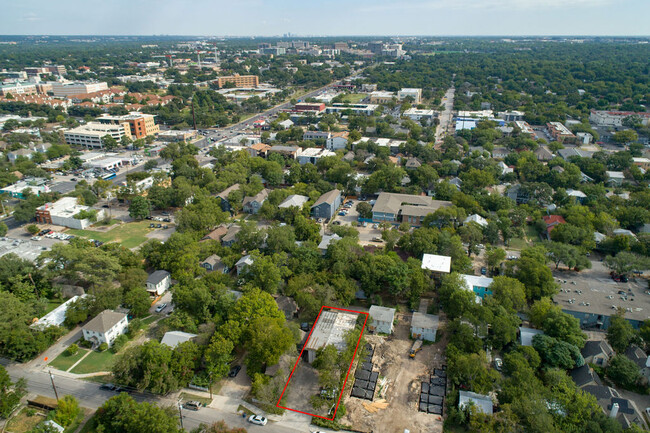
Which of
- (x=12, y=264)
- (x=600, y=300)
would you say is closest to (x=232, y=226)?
(x=12, y=264)

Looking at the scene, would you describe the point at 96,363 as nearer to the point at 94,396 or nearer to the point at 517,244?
the point at 94,396

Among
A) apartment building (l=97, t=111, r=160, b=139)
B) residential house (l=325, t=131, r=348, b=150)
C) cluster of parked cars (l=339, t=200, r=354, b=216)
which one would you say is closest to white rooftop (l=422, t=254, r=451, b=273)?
cluster of parked cars (l=339, t=200, r=354, b=216)

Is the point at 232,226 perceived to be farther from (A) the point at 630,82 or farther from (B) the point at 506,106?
(A) the point at 630,82

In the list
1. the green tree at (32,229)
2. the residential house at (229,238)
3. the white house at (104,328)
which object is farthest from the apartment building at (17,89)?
the white house at (104,328)

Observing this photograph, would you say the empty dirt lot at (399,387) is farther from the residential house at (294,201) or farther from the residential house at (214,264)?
the residential house at (294,201)

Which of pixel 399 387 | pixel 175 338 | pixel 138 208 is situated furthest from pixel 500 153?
pixel 175 338

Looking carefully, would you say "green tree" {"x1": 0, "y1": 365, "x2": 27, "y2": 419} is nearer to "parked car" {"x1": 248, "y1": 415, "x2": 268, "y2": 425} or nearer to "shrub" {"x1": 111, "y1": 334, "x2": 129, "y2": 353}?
"shrub" {"x1": 111, "y1": 334, "x2": 129, "y2": 353}

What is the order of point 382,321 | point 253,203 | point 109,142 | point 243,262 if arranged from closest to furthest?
point 382,321
point 243,262
point 253,203
point 109,142
